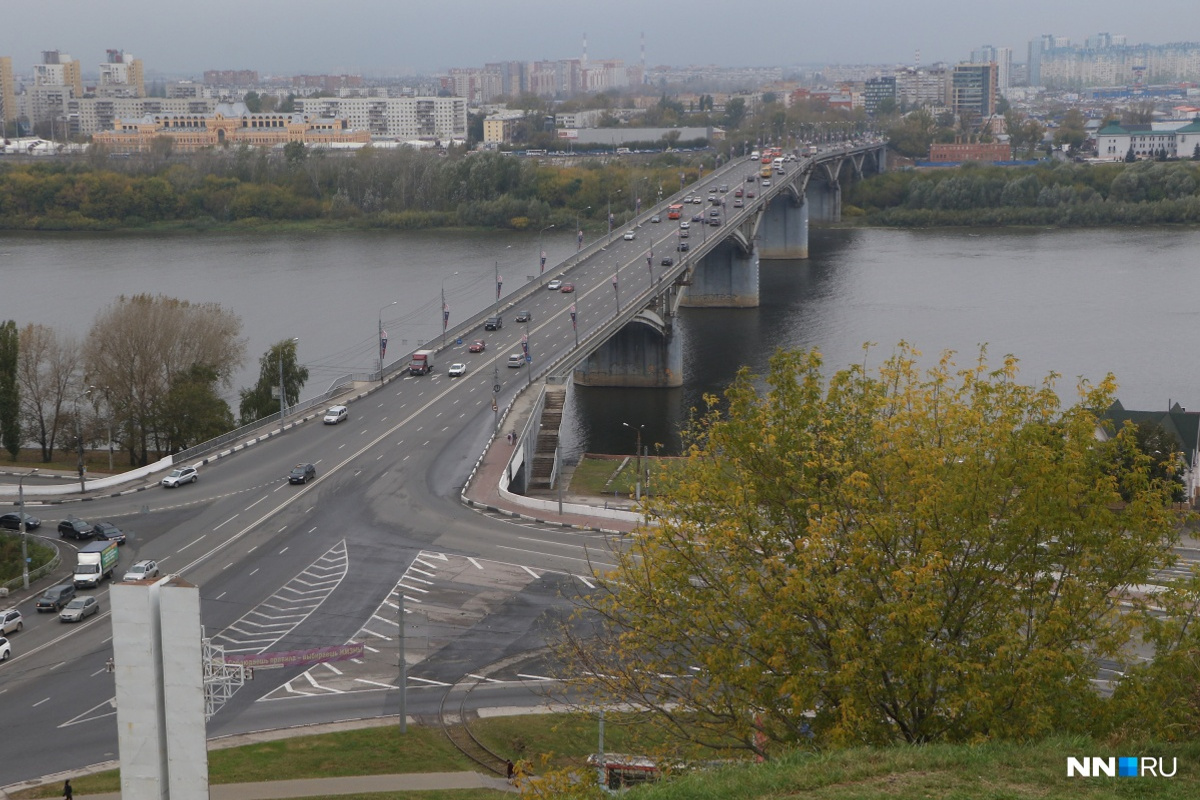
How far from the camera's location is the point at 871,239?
91.7m

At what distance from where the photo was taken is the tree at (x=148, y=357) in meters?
37.6

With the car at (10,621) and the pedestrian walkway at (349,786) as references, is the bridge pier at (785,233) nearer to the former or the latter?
the car at (10,621)

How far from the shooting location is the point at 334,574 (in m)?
24.6

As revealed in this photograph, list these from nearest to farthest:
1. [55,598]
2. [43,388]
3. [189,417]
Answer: [55,598], [189,417], [43,388]

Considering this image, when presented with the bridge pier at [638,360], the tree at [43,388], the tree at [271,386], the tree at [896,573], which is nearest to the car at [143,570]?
the tree at [896,573]

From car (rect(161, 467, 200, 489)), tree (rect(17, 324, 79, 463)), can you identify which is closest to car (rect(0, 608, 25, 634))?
car (rect(161, 467, 200, 489))

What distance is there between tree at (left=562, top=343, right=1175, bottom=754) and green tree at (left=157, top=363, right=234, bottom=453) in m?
26.1

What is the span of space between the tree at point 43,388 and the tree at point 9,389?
1496mm

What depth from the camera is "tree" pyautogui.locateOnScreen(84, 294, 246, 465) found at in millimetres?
37594

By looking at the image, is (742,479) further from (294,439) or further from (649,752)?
(294,439)

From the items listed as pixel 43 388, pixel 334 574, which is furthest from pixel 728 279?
pixel 334 574

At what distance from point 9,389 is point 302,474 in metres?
10.5

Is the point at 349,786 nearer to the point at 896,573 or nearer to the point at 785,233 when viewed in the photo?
the point at 896,573

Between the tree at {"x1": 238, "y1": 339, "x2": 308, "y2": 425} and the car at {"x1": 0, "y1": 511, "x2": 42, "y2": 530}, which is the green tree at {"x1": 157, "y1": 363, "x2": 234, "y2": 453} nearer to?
the tree at {"x1": 238, "y1": 339, "x2": 308, "y2": 425}
